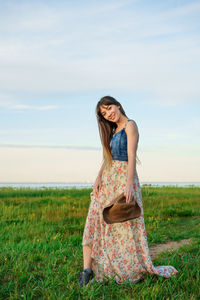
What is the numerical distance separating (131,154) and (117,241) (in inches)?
45.8

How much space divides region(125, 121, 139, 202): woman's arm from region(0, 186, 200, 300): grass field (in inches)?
45.8

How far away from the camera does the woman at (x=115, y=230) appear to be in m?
4.22

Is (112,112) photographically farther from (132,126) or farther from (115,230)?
(115,230)

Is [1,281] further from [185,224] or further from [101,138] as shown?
[185,224]

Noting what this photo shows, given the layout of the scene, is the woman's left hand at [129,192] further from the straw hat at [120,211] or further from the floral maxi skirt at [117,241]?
the floral maxi skirt at [117,241]

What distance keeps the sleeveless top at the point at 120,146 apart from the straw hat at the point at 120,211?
52 centimetres

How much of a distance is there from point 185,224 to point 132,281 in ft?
15.8

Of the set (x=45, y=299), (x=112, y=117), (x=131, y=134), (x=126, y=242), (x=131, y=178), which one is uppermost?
(x=112, y=117)

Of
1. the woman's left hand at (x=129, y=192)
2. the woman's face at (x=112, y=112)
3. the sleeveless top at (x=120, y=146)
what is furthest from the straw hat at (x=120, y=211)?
the woman's face at (x=112, y=112)

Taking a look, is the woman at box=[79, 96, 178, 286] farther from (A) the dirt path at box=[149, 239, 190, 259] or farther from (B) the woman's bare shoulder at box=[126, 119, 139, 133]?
(A) the dirt path at box=[149, 239, 190, 259]

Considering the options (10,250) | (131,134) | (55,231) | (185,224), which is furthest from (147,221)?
(131,134)

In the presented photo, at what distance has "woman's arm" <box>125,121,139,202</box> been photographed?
3996 mm

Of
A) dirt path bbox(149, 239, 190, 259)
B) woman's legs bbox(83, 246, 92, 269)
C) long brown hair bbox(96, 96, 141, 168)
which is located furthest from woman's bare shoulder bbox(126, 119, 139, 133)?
dirt path bbox(149, 239, 190, 259)

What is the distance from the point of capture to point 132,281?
4.21 meters
